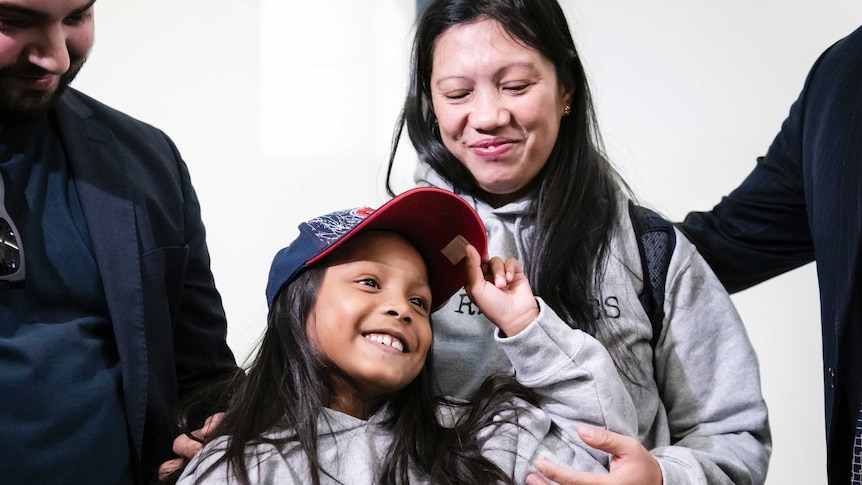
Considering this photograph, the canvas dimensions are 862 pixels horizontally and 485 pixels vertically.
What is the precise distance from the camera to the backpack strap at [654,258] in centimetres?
139

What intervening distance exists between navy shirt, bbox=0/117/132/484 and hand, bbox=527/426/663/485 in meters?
0.53

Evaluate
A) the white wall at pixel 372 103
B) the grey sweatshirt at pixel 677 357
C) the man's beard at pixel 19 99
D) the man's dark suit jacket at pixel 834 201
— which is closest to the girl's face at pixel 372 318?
the grey sweatshirt at pixel 677 357

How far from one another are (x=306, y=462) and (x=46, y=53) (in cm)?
57

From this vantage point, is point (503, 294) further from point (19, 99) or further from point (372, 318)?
point (19, 99)

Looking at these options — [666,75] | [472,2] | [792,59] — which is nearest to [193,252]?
[472,2]

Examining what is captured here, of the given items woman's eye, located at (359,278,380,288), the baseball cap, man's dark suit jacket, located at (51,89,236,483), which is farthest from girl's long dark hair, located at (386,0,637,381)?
man's dark suit jacket, located at (51,89,236,483)

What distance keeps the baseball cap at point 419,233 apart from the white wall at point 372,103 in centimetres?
93

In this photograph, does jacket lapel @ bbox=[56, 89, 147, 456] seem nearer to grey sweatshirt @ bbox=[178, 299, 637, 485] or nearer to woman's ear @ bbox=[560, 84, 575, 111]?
grey sweatshirt @ bbox=[178, 299, 637, 485]

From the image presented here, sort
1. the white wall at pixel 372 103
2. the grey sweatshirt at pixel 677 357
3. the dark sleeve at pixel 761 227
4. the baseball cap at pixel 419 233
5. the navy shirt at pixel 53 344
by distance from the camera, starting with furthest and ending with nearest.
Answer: the white wall at pixel 372 103 → the dark sleeve at pixel 761 227 → the grey sweatshirt at pixel 677 357 → the baseball cap at pixel 419 233 → the navy shirt at pixel 53 344

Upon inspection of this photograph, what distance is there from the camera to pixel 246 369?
1349 mm

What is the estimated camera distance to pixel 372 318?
1.22m

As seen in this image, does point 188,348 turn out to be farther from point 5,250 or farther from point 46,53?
point 46,53

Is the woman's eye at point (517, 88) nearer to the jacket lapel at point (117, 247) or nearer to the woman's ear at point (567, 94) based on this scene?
the woman's ear at point (567, 94)

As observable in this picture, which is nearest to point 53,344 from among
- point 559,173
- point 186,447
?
point 186,447
